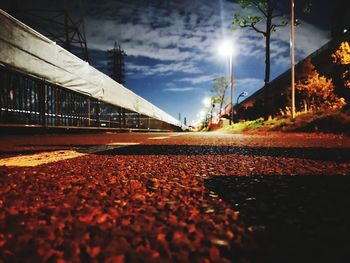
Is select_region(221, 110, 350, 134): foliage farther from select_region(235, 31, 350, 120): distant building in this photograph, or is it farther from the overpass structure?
select_region(235, 31, 350, 120): distant building

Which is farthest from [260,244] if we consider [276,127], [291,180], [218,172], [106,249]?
[276,127]

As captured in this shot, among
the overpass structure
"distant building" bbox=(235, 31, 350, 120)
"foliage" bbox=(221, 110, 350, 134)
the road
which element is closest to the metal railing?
the overpass structure

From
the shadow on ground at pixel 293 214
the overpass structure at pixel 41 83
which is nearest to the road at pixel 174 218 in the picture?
the shadow on ground at pixel 293 214

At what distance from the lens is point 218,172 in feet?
8.56

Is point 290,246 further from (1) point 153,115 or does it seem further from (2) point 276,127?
(1) point 153,115

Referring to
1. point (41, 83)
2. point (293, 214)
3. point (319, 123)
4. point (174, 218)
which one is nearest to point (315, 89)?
point (319, 123)

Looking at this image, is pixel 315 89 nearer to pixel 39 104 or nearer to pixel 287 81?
pixel 287 81

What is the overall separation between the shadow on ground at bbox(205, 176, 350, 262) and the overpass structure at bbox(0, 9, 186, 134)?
17.6 ft

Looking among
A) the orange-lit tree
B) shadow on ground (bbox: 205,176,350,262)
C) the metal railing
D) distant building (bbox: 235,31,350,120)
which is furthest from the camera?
the orange-lit tree

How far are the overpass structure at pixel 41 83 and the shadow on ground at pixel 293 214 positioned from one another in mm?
5357

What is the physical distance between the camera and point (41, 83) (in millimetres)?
7570

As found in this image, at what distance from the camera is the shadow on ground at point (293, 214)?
951mm

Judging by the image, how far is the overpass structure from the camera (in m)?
5.84

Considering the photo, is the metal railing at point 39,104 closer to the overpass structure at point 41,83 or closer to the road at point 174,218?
the overpass structure at point 41,83
